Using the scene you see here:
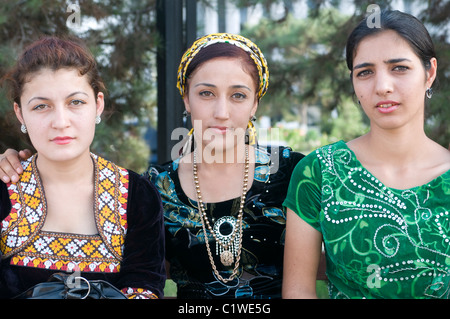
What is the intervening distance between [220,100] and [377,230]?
2.79 ft

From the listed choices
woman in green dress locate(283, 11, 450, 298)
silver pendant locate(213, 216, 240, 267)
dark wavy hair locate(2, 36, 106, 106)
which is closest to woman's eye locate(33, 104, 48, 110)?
dark wavy hair locate(2, 36, 106, 106)

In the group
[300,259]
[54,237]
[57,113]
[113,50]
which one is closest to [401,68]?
[300,259]

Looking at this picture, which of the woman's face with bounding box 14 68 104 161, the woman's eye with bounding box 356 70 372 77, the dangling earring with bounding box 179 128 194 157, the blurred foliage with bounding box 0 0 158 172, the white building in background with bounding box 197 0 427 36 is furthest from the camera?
the white building in background with bounding box 197 0 427 36

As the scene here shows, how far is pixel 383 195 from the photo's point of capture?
218cm

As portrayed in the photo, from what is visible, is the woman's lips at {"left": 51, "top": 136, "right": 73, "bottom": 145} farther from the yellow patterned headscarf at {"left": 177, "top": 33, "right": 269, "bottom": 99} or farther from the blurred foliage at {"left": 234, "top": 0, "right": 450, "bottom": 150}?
the blurred foliage at {"left": 234, "top": 0, "right": 450, "bottom": 150}

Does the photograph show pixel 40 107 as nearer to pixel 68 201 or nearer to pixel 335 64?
pixel 68 201

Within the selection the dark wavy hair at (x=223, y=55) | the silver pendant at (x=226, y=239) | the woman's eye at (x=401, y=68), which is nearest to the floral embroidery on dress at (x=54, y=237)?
the silver pendant at (x=226, y=239)

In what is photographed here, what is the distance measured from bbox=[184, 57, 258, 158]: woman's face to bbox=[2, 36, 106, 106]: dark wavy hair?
45 cm

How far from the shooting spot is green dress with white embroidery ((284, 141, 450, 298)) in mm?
2098

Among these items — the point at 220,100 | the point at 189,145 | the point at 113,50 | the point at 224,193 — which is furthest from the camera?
the point at 113,50

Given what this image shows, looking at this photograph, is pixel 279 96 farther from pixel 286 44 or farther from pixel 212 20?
pixel 286 44

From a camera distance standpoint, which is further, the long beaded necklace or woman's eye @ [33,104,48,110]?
the long beaded necklace

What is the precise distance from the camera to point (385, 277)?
2.13m
